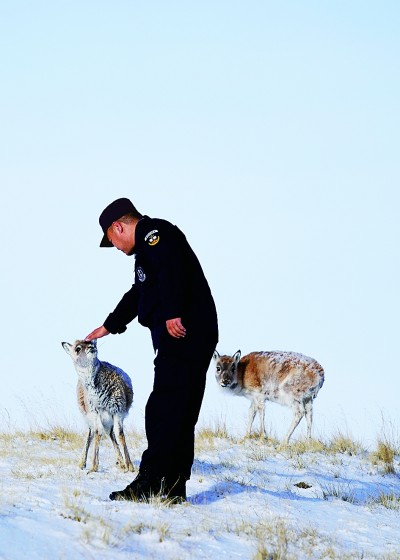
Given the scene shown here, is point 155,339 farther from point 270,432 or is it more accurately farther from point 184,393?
point 270,432

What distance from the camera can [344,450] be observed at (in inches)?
501

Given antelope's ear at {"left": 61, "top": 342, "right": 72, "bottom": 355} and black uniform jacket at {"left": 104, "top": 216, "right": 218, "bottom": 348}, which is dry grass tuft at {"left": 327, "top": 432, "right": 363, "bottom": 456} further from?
black uniform jacket at {"left": 104, "top": 216, "right": 218, "bottom": 348}

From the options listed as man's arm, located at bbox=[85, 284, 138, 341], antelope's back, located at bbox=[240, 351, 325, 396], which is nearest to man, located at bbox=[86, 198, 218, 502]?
man's arm, located at bbox=[85, 284, 138, 341]

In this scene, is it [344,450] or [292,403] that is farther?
[292,403]

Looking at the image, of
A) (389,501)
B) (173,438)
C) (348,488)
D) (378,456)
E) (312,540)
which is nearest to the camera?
(312,540)

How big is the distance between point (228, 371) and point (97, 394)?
19.6 ft

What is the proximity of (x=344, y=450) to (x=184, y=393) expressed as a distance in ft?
22.2

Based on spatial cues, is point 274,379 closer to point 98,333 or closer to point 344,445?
point 344,445

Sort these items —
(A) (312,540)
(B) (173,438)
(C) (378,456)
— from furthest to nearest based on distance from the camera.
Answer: (C) (378,456), (B) (173,438), (A) (312,540)

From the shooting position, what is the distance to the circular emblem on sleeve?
258 inches

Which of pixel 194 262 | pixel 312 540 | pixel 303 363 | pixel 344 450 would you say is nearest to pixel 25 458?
pixel 194 262

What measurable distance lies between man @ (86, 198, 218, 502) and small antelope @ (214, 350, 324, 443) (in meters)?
7.33

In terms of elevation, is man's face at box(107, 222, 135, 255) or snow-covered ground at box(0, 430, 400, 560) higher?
man's face at box(107, 222, 135, 255)

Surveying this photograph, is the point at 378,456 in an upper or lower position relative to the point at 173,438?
lower
